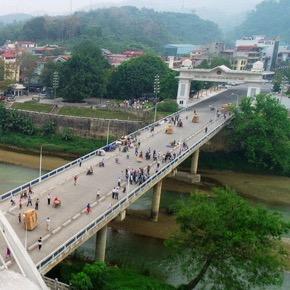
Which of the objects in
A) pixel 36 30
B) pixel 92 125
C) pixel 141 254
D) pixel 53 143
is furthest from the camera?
pixel 36 30

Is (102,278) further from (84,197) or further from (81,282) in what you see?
(84,197)

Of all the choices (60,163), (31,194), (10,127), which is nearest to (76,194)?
(31,194)

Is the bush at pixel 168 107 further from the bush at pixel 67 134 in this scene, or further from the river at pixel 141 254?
the river at pixel 141 254

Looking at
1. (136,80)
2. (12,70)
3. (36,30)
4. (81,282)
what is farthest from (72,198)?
(36,30)

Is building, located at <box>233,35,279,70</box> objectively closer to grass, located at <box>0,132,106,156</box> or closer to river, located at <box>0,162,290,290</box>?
grass, located at <box>0,132,106,156</box>

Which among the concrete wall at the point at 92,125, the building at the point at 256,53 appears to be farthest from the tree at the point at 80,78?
the building at the point at 256,53

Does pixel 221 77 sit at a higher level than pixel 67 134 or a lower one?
higher

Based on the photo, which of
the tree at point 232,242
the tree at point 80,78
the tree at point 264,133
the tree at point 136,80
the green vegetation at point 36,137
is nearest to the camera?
the tree at point 232,242
